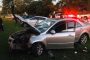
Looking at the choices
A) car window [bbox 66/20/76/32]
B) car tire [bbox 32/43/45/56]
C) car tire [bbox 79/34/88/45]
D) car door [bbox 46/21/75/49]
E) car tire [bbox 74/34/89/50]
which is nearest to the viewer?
car tire [bbox 32/43/45/56]

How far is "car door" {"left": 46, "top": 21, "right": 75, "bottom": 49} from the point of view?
578 inches

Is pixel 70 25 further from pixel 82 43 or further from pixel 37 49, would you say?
pixel 37 49

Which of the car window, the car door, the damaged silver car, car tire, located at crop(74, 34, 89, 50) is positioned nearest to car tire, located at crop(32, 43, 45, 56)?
the damaged silver car

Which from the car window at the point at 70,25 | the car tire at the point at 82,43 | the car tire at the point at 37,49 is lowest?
the car tire at the point at 82,43

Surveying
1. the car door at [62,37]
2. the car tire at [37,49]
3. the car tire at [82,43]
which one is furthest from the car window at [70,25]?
the car tire at [37,49]

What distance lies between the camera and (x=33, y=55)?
46.4 feet

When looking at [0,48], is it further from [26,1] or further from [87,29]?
[26,1]

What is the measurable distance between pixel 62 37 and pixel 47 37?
80 centimetres

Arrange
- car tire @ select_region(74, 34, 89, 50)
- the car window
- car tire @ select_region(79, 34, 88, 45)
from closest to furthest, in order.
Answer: the car window
car tire @ select_region(74, 34, 89, 50)
car tire @ select_region(79, 34, 88, 45)

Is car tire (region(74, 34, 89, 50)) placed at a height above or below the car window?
below

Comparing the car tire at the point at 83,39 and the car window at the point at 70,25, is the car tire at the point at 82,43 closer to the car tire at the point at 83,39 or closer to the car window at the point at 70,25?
the car tire at the point at 83,39

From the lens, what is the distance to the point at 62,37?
48.9ft

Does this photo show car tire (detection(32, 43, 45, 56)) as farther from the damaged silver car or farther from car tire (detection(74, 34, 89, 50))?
car tire (detection(74, 34, 89, 50))

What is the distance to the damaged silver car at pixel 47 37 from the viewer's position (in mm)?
13891
